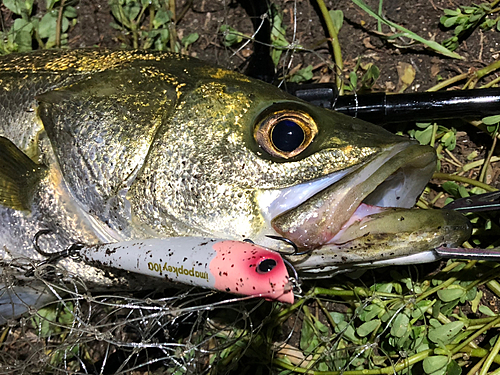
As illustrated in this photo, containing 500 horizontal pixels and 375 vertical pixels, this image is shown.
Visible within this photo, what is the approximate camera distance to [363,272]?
2457 mm

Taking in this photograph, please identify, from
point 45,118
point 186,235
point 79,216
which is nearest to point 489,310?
point 186,235

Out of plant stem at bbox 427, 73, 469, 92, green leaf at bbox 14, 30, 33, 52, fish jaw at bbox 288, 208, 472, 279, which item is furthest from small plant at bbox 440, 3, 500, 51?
green leaf at bbox 14, 30, 33, 52

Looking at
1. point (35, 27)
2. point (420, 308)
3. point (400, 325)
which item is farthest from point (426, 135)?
point (35, 27)

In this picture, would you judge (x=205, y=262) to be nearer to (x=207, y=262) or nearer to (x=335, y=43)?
(x=207, y=262)

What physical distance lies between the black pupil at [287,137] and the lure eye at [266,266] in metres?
0.48

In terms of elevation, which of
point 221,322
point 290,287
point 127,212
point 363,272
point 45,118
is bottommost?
point 221,322

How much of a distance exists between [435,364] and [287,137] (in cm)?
145

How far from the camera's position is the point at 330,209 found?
163 centimetres

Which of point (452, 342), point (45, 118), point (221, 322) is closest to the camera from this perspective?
point (45, 118)

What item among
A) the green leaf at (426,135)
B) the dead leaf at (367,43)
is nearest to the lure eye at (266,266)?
the green leaf at (426,135)

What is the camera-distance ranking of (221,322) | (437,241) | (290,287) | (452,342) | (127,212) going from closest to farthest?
(290,287), (437,241), (127,212), (452,342), (221,322)

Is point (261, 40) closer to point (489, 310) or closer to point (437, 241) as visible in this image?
point (437, 241)

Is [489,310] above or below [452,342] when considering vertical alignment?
above

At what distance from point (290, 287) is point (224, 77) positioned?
969 mm
